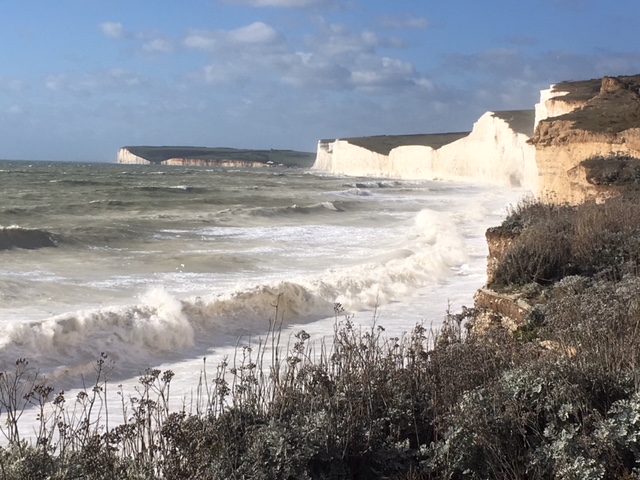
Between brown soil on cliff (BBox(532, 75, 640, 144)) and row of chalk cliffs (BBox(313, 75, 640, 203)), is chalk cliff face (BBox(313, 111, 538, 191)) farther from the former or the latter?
brown soil on cliff (BBox(532, 75, 640, 144))

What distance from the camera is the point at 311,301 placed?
13102mm

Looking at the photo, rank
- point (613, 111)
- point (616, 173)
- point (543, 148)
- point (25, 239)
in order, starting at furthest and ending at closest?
point (613, 111), point (543, 148), point (25, 239), point (616, 173)

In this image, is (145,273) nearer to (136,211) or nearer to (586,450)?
(586,450)

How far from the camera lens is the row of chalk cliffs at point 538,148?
2103cm

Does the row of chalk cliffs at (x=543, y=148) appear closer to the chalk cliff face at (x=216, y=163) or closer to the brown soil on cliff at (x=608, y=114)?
the brown soil on cliff at (x=608, y=114)

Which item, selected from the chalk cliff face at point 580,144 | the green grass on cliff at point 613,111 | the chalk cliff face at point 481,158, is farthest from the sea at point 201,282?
the chalk cliff face at point 481,158

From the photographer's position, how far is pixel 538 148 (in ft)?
78.7

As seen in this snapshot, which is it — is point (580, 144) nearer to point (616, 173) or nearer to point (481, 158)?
point (616, 173)

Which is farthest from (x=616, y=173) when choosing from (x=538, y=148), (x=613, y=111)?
(x=613, y=111)

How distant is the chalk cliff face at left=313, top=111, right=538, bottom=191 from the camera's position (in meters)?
71.8

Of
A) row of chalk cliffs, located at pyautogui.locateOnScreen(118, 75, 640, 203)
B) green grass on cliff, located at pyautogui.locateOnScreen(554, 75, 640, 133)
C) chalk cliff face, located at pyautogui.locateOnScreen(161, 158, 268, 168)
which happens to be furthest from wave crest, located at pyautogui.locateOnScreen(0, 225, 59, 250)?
chalk cliff face, located at pyautogui.locateOnScreen(161, 158, 268, 168)

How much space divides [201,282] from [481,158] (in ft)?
230

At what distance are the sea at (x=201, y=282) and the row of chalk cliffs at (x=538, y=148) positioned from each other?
3104 millimetres

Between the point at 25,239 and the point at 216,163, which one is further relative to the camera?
the point at 216,163
